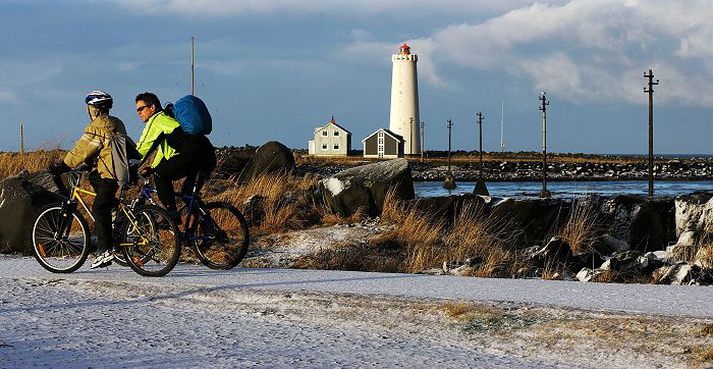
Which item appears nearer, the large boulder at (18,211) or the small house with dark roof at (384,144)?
the large boulder at (18,211)

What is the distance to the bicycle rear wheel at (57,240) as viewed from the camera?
34.9 ft

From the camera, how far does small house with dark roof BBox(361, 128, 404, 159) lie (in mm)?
103312

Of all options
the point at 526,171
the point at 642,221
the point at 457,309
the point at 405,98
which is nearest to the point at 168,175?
the point at 457,309

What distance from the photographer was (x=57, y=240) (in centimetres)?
1072

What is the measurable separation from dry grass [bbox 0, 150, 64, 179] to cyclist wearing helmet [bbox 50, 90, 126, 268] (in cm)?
1263

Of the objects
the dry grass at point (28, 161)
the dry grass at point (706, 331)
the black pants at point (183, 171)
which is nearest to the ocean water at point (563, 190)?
the dry grass at point (28, 161)

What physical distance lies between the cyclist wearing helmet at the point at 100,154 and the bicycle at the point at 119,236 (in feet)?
0.41

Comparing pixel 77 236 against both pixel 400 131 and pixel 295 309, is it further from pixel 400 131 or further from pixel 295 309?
pixel 400 131

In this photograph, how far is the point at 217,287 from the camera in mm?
9344

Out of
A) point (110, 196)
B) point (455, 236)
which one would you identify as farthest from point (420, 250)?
point (110, 196)

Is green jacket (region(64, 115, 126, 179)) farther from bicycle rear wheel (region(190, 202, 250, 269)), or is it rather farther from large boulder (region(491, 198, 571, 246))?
large boulder (region(491, 198, 571, 246))

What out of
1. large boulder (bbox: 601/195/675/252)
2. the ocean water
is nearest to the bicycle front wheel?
large boulder (bbox: 601/195/675/252)

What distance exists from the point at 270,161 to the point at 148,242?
12.7 metres

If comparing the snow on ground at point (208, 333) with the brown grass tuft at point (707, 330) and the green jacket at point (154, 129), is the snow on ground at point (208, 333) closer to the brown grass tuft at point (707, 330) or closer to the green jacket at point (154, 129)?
the brown grass tuft at point (707, 330)
